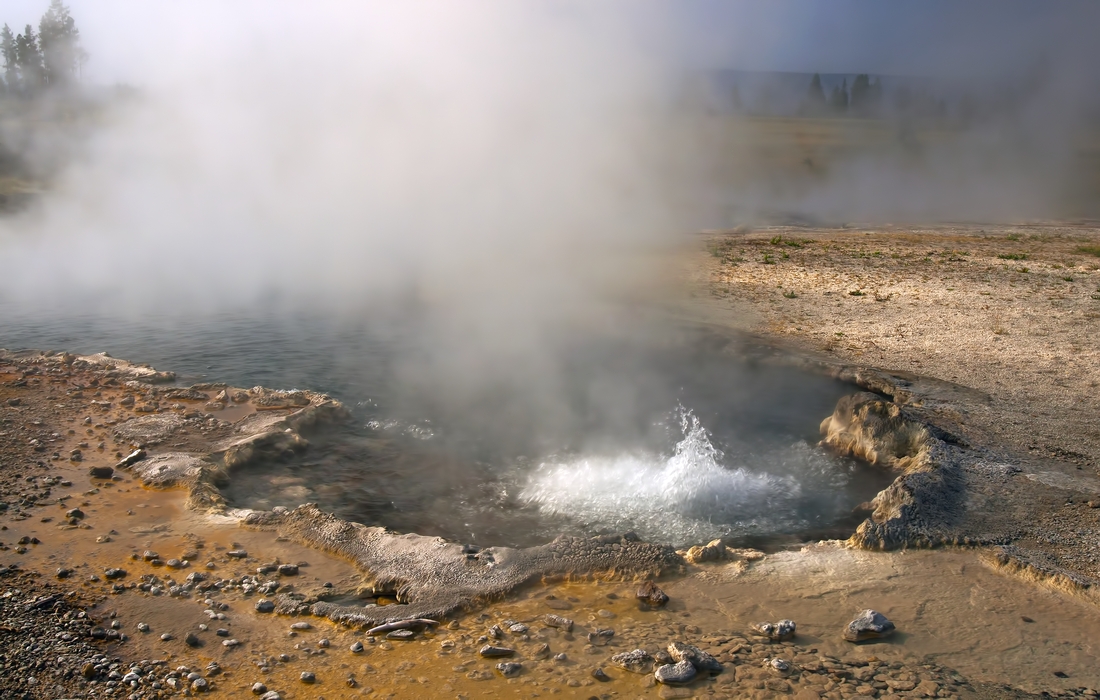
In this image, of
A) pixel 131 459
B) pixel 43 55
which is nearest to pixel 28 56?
pixel 43 55

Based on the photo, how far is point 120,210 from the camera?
488 inches

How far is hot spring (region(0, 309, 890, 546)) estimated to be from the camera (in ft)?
→ 13.1

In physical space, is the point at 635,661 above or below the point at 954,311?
below

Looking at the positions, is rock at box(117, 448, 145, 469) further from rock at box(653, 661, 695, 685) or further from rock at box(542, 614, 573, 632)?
rock at box(653, 661, 695, 685)

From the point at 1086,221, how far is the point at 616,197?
12.2 metres

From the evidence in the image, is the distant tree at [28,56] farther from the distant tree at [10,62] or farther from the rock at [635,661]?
the rock at [635,661]

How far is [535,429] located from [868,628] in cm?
273

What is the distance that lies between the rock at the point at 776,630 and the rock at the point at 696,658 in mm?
267

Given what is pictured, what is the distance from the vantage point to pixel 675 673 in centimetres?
245

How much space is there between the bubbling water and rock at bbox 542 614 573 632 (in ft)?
3.23

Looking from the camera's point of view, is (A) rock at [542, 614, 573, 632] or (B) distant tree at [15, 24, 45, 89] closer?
(A) rock at [542, 614, 573, 632]

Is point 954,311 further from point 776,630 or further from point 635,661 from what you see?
point 635,661

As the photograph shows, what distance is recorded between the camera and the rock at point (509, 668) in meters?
2.51

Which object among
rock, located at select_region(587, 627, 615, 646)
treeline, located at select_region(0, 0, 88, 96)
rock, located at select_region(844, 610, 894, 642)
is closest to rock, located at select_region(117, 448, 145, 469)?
rock, located at select_region(587, 627, 615, 646)
